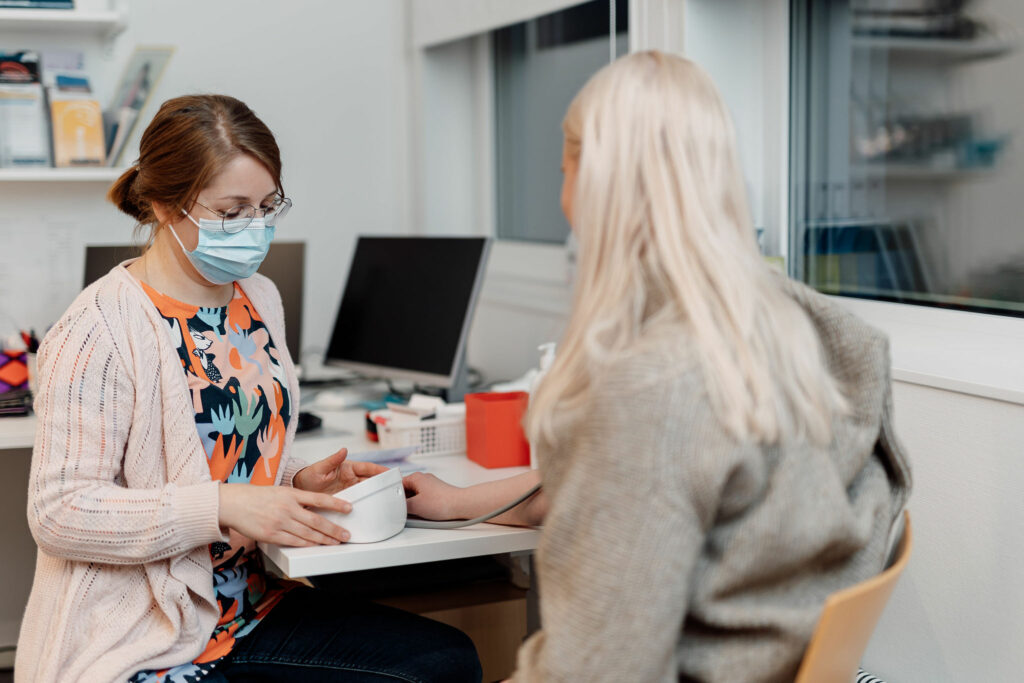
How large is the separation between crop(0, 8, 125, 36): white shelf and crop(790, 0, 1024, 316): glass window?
1.69 meters

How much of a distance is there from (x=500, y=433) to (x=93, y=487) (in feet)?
2.40

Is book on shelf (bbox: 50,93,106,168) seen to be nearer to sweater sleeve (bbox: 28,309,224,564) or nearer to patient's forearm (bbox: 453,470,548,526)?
sweater sleeve (bbox: 28,309,224,564)

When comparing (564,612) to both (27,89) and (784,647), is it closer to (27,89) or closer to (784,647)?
(784,647)

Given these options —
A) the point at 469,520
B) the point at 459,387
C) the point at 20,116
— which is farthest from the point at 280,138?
the point at 469,520

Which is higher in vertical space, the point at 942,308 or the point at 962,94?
the point at 962,94

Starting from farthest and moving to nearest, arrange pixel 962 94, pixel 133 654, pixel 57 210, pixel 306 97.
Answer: pixel 306 97, pixel 57 210, pixel 962 94, pixel 133 654

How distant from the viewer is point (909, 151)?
1718mm

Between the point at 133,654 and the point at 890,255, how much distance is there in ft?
4.52

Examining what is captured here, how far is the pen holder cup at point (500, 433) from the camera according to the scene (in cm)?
180

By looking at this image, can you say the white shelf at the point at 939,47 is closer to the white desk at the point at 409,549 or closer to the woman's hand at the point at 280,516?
the white desk at the point at 409,549

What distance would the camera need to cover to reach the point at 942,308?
5.48ft

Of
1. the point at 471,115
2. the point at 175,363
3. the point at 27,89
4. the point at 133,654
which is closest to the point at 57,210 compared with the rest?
the point at 27,89

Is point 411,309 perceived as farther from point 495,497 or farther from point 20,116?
point 20,116

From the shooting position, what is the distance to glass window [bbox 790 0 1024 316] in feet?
5.06
